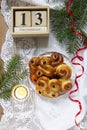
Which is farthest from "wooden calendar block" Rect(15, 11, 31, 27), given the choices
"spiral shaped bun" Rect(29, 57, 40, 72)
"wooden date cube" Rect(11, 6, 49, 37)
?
"spiral shaped bun" Rect(29, 57, 40, 72)

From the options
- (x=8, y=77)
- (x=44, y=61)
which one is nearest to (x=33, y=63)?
(x=44, y=61)

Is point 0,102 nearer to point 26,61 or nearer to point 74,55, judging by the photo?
point 26,61

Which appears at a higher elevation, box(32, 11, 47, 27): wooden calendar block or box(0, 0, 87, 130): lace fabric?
box(32, 11, 47, 27): wooden calendar block

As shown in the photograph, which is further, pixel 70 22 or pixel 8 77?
pixel 70 22

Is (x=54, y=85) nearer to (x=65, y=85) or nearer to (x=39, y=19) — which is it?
(x=65, y=85)

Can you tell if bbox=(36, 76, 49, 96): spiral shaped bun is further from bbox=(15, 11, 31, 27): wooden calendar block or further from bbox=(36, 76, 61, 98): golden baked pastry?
bbox=(15, 11, 31, 27): wooden calendar block

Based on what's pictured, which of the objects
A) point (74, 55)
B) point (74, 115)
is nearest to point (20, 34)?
point (74, 55)
